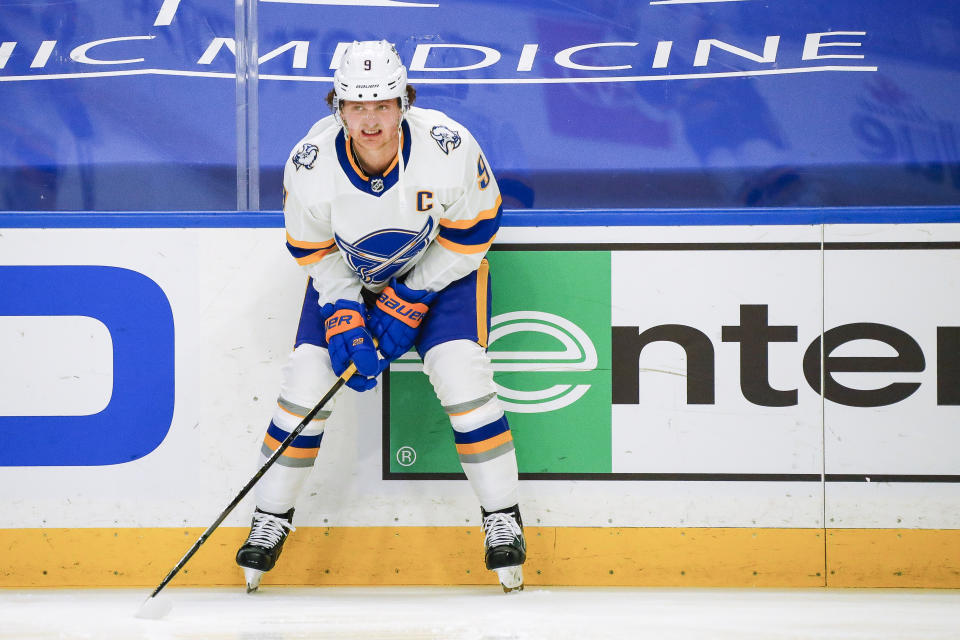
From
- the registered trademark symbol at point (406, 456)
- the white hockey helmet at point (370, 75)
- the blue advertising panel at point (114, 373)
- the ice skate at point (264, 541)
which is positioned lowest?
the ice skate at point (264, 541)

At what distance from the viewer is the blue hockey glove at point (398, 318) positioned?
1949mm

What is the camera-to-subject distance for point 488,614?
178cm

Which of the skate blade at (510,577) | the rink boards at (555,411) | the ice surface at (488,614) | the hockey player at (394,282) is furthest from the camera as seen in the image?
the rink boards at (555,411)

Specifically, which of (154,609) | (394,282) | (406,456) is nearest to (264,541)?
(154,609)

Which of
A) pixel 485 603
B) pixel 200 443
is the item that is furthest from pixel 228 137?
pixel 485 603

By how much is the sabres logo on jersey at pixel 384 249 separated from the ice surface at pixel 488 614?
833mm

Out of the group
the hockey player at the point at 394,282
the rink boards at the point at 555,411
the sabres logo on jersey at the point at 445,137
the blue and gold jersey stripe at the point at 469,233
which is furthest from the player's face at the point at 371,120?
the rink boards at the point at 555,411

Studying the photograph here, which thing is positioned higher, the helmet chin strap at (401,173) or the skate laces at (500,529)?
the helmet chin strap at (401,173)

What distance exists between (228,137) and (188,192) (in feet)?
0.72

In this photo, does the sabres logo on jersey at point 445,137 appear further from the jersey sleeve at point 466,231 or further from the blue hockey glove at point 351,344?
the blue hockey glove at point 351,344

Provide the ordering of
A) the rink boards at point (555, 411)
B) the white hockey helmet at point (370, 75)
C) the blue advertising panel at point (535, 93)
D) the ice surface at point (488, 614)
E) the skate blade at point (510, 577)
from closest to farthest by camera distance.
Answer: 1. the ice surface at point (488, 614)
2. the white hockey helmet at point (370, 75)
3. the skate blade at point (510, 577)
4. the rink boards at point (555, 411)
5. the blue advertising panel at point (535, 93)

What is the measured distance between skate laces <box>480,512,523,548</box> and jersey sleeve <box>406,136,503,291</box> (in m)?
0.60

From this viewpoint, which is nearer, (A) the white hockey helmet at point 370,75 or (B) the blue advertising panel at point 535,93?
(A) the white hockey helmet at point 370,75

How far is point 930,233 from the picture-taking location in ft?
7.13
